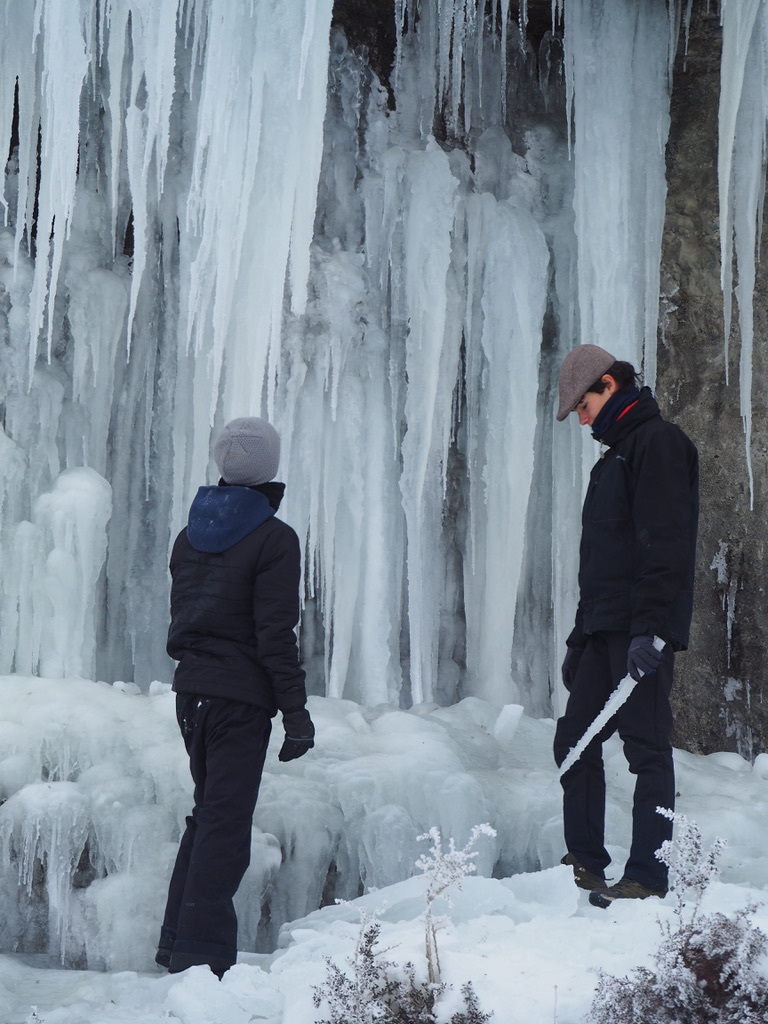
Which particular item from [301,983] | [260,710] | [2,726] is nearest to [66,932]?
[2,726]

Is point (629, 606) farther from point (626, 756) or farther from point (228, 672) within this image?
point (228, 672)

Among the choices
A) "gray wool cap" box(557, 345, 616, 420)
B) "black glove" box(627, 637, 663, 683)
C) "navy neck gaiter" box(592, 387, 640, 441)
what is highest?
"gray wool cap" box(557, 345, 616, 420)

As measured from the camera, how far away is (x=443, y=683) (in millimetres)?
5805

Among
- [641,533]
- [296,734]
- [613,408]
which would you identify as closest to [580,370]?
[613,408]

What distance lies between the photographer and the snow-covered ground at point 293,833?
285cm

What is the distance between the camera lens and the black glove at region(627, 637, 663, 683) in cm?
284

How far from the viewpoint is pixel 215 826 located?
2.84m

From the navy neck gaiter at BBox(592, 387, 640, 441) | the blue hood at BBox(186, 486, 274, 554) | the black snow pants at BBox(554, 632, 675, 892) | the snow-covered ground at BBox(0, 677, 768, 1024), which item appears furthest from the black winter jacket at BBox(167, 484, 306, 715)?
the navy neck gaiter at BBox(592, 387, 640, 441)

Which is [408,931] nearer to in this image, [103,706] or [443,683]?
[103,706]

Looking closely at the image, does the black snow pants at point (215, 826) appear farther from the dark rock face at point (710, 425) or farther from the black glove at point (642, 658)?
the dark rock face at point (710, 425)

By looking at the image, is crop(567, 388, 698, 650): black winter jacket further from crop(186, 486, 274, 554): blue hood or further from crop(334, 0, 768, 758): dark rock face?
crop(334, 0, 768, 758): dark rock face

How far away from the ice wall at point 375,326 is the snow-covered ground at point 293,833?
104 cm

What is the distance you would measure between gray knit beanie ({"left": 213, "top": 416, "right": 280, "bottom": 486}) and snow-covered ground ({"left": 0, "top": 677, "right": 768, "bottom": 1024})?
1114 millimetres

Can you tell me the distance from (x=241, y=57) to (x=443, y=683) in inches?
116
